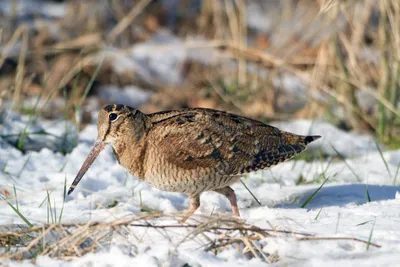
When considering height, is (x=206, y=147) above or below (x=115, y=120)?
below

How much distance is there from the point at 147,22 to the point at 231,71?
6.92 ft

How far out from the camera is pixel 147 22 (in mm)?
9953

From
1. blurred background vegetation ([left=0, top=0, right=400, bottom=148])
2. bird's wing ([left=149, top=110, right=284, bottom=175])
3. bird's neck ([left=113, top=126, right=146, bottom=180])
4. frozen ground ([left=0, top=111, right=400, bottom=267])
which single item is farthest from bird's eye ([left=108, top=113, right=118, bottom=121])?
blurred background vegetation ([left=0, top=0, right=400, bottom=148])

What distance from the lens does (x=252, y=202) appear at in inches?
176

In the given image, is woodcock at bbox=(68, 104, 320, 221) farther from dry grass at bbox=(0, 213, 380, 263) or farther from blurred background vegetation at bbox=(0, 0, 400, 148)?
blurred background vegetation at bbox=(0, 0, 400, 148)

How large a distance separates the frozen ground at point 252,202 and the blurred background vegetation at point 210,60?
70 centimetres

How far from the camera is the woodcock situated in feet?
13.0

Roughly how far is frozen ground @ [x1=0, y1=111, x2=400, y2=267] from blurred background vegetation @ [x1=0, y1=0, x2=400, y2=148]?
705 mm

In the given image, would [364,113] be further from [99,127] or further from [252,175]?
[99,127]

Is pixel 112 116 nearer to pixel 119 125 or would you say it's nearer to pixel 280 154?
pixel 119 125

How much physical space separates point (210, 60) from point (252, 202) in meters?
4.79

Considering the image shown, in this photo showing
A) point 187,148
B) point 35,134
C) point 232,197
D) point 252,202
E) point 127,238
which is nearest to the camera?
point 127,238

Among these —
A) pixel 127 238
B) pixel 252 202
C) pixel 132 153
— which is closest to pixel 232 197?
pixel 252 202

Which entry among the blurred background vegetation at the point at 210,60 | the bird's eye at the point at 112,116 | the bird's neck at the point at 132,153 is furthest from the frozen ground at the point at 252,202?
the blurred background vegetation at the point at 210,60
